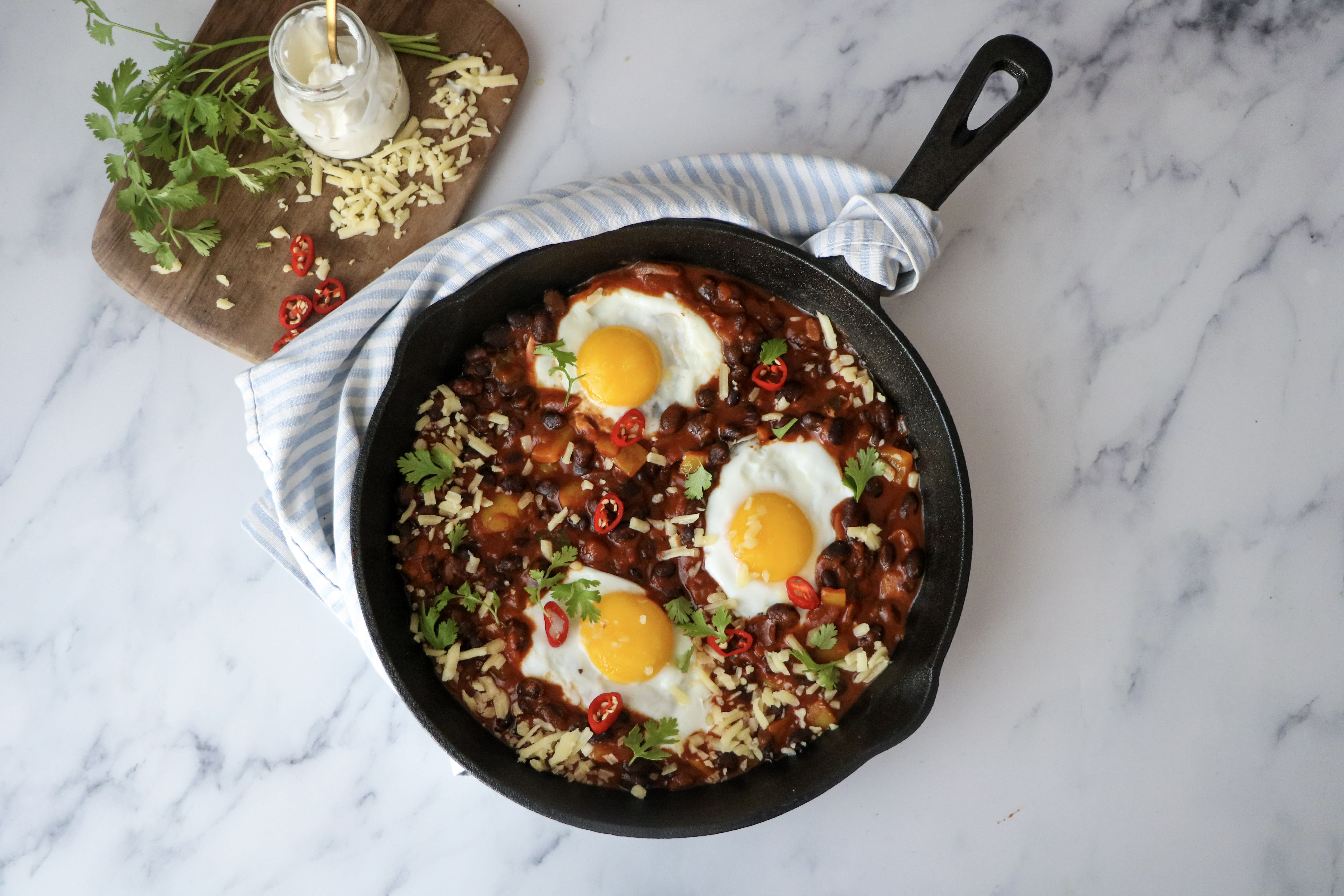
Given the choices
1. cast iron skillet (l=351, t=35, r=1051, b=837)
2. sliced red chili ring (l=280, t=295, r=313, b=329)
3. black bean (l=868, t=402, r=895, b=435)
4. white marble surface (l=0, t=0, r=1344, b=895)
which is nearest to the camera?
cast iron skillet (l=351, t=35, r=1051, b=837)

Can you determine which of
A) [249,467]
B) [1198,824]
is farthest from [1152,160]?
[249,467]

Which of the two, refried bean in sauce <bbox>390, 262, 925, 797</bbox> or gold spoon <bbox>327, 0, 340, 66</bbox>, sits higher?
gold spoon <bbox>327, 0, 340, 66</bbox>

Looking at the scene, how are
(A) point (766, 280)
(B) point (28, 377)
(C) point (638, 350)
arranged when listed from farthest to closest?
(B) point (28, 377) < (A) point (766, 280) < (C) point (638, 350)

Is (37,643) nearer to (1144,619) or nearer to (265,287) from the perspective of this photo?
(265,287)

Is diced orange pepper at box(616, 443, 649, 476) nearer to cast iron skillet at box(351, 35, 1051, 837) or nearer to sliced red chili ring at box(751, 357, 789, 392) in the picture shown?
sliced red chili ring at box(751, 357, 789, 392)

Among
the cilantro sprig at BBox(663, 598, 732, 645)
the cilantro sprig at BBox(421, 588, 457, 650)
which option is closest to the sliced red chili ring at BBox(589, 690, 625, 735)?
the cilantro sprig at BBox(663, 598, 732, 645)

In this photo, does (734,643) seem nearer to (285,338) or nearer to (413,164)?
(285,338)

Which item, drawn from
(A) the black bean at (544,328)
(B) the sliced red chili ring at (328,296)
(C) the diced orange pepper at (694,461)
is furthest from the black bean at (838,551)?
(B) the sliced red chili ring at (328,296)
